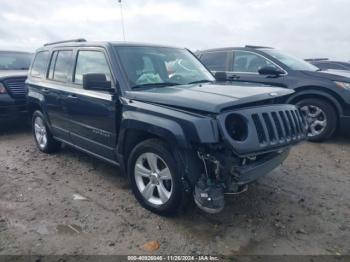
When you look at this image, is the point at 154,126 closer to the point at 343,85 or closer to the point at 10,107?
the point at 343,85

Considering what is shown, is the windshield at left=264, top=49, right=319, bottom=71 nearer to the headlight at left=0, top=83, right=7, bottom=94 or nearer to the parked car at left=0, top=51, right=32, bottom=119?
the parked car at left=0, top=51, right=32, bottom=119

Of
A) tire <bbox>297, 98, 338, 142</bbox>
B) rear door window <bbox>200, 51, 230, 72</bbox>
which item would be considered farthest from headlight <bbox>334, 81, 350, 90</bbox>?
rear door window <bbox>200, 51, 230, 72</bbox>

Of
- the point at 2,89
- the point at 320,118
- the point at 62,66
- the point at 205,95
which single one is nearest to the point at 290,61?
the point at 320,118

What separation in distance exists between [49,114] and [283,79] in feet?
14.4

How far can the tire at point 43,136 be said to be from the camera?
5679mm

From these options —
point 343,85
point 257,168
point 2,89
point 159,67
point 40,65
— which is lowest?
point 257,168

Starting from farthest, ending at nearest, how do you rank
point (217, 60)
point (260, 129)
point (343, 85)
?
point (217, 60)
point (343, 85)
point (260, 129)

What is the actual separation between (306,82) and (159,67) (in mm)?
3417

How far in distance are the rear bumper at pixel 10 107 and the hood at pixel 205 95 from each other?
15.1ft

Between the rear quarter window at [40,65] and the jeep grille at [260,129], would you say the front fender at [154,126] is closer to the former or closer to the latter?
the jeep grille at [260,129]

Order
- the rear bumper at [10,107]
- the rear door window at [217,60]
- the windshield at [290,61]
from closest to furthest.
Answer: the windshield at [290,61], the rear bumper at [10,107], the rear door window at [217,60]

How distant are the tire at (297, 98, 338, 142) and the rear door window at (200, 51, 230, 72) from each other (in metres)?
1.89

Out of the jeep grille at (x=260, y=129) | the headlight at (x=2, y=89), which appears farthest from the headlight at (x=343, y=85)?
the headlight at (x=2, y=89)

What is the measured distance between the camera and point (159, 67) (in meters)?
4.17
